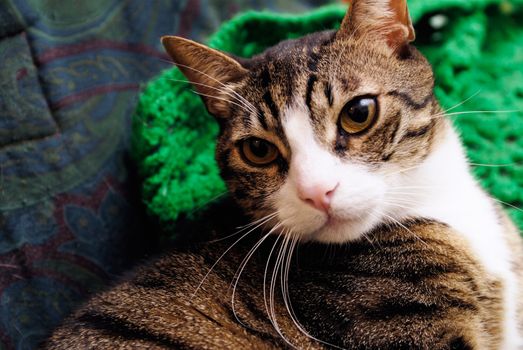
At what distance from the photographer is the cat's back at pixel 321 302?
1.00 meters

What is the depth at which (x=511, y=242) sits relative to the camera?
1249mm

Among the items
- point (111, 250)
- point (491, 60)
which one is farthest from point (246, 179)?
point (491, 60)

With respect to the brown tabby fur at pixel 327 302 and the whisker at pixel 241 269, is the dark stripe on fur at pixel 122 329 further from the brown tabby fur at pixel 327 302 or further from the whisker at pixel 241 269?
the whisker at pixel 241 269

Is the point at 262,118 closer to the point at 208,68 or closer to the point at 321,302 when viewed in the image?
the point at 208,68

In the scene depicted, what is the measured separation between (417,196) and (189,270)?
0.52 meters

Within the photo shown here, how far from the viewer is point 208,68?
46.6 inches

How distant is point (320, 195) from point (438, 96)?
78cm

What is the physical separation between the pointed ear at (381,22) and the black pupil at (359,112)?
20 cm

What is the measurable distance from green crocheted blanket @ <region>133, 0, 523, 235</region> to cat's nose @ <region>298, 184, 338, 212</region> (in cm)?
46

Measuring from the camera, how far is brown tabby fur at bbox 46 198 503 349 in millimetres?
1002

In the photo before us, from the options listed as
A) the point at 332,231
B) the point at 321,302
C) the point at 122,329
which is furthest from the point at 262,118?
the point at 122,329

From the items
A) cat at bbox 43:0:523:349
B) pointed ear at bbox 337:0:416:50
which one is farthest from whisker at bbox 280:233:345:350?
pointed ear at bbox 337:0:416:50

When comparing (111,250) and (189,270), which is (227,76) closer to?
(189,270)

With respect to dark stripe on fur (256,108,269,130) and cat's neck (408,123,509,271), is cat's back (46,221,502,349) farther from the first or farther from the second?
dark stripe on fur (256,108,269,130)
